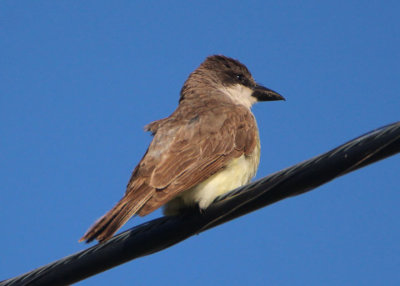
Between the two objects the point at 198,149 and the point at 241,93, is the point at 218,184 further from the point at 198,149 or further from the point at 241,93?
the point at 241,93

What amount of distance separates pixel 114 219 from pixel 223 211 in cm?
89

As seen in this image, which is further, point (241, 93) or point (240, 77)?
point (240, 77)

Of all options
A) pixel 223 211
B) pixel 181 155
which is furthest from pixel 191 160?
pixel 223 211

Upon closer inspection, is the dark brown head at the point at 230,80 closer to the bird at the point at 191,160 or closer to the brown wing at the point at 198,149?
the bird at the point at 191,160

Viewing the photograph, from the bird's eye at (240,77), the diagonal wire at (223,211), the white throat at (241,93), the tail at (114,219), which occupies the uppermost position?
the bird's eye at (240,77)

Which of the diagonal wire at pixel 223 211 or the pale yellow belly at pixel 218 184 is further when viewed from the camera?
the pale yellow belly at pixel 218 184

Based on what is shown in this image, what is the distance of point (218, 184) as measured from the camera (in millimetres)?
5617

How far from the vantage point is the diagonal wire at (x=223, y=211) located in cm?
350

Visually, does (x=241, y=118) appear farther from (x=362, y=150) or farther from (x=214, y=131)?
(x=362, y=150)

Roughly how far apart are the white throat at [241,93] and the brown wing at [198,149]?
3.95 feet

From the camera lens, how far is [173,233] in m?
4.49

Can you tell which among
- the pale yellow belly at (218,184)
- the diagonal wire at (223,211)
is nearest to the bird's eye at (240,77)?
the pale yellow belly at (218,184)

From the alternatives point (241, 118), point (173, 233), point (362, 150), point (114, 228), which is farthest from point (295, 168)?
point (241, 118)

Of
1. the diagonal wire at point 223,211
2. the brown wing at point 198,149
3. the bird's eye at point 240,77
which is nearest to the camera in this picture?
the diagonal wire at point 223,211
